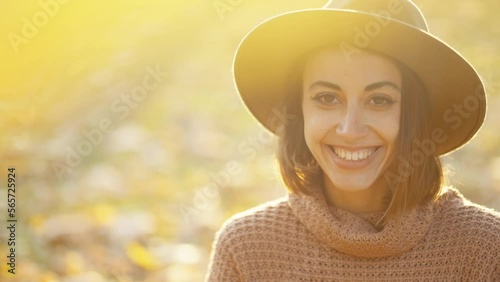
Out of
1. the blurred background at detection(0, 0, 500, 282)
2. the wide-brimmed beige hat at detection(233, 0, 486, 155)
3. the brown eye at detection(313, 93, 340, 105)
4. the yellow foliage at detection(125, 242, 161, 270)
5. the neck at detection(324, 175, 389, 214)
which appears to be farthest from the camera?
the blurred background at detection(0, 0, 500, 282)

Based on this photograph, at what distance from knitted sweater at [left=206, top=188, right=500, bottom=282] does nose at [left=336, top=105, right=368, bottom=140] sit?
284 mm

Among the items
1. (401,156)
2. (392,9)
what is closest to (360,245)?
(401,156)

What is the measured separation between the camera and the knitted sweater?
115 inches

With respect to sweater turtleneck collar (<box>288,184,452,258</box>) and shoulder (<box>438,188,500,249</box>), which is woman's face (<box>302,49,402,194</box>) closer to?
sweater turtleneck collar (<box>288,184,452,258</box>)

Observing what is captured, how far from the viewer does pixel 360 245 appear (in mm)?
2906

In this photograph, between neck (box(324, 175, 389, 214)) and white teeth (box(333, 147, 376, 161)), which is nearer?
white teeth (box(333, 147, 376, 161))

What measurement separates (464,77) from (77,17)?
7.26 metres

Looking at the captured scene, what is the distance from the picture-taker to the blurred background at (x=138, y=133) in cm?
561

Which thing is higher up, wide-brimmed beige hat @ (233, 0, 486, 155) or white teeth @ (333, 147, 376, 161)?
wide-brimmed beige hat @ (233, 0, 486, 155)

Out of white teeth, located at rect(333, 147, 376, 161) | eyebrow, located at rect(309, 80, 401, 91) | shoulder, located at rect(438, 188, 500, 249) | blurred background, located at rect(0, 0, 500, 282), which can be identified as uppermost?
blurred background, located at rect(0, 0, 500, 282)

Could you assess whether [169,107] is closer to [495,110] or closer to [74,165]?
[74,165]

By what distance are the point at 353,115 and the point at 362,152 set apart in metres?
0.12

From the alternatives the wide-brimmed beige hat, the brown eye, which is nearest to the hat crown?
the wide-brimmed beige hat

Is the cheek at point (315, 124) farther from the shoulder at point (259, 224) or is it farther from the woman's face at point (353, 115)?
the shoulder at point (259, 224)
